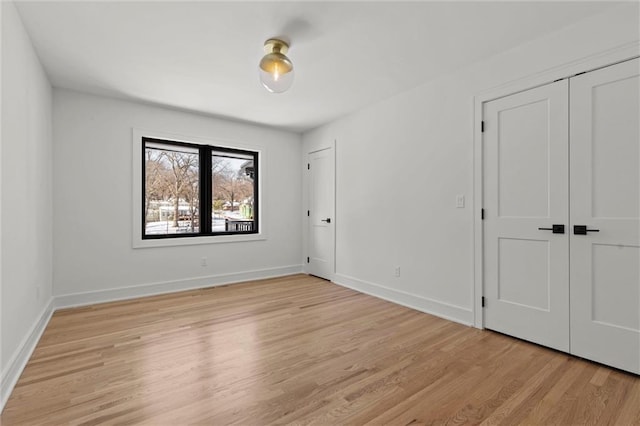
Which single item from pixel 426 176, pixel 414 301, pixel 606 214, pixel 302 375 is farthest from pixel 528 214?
pixel 302 375

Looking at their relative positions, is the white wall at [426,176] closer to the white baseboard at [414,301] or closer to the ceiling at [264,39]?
the white baseboard at [414,301]

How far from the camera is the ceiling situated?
84.9 inches

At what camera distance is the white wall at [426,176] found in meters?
2.49

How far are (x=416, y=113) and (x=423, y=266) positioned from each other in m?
1.72

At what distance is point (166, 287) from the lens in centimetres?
417

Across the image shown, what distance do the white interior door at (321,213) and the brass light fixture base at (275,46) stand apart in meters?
2.27

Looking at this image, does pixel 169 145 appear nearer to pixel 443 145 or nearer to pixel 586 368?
pixel 443 145

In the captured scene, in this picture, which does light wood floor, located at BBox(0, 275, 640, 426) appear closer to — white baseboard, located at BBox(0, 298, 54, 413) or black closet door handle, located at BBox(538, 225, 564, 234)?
white baseboard, located at BBox(0, 298, 54, 413)

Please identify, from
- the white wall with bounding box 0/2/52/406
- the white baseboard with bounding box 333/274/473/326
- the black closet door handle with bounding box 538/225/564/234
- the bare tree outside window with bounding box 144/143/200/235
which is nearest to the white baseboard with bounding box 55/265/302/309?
the white wall with bounding box 0/2/52/406

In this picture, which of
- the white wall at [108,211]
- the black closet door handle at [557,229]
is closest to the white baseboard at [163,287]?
the white wall at [108,211]

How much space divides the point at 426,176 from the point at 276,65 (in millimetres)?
1928

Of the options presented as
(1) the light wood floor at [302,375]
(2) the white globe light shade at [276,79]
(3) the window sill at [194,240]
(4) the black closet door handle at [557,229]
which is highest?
(2) the white globe light shade at [276,79]

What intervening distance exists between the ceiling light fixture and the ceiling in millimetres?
85

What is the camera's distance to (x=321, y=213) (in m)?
5.07
